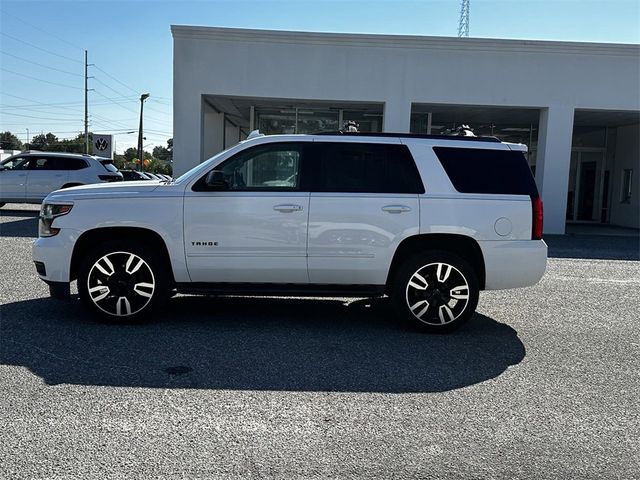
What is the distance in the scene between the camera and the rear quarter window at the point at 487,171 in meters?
6.20

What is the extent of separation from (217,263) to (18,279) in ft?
13.2

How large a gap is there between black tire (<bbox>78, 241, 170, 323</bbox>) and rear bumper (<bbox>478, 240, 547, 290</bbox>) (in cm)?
339

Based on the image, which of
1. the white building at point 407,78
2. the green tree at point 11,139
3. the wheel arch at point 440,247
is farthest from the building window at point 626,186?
the green tree at point 11,139

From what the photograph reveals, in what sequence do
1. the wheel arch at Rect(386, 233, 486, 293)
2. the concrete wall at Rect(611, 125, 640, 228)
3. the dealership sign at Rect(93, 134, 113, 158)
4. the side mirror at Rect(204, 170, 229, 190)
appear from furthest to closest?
1. the dealership sign at Rect(93, 134, 113, 158)
2. the concrete wall at Rect(611, 125, 640, 228)
3. the wheel arch at Rect(386, 233, 486, 293)
4. the side mirror at Rect(204, 170, 229, 190)

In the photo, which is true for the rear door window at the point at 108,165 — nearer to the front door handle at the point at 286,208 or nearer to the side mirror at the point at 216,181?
the side mirror at the point at 216,181

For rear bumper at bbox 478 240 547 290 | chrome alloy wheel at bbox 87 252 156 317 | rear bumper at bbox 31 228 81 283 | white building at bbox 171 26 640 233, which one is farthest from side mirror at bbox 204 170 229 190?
white building at bbox 171 26 640 233

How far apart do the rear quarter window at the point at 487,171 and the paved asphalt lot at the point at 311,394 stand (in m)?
1.58

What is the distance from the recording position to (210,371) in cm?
484

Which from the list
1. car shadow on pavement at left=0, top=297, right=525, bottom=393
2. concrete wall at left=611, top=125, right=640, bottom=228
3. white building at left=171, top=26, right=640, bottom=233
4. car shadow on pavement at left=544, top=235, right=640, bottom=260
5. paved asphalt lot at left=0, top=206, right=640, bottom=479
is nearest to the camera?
paved asphalt lot at left=0, top=206, right=640, bottom=479

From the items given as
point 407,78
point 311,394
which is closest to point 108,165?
point 407,78

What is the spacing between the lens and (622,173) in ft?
71.4

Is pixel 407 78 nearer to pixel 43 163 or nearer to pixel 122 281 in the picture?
pixel 43 163

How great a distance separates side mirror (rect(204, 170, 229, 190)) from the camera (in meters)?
5.92

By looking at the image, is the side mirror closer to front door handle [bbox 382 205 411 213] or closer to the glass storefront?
front door handle [bbox 382 205 411 213]
